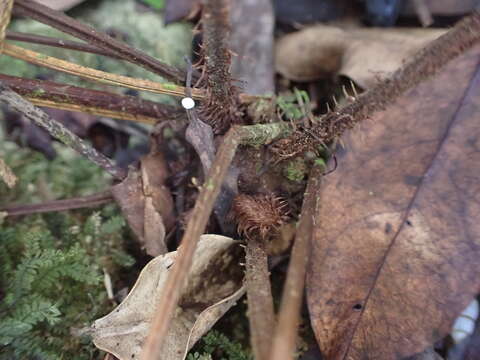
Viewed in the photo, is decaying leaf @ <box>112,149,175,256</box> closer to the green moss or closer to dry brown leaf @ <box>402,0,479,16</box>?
the green moss

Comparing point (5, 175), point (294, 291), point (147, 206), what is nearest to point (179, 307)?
point (147, 206)

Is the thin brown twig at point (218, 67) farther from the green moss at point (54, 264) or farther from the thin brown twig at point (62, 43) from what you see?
the green moss at point (54, 264)

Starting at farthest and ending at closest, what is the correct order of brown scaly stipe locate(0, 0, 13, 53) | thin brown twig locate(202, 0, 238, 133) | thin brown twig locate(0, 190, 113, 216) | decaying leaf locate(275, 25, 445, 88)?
decaying leaf locate(275, 25, 445, 88), thin brown twig locate(0, 190, 113, 216), brown scaly stipe locate(0, 0, 13, 53), thin brown twig locate(202, 0, 238, 133)

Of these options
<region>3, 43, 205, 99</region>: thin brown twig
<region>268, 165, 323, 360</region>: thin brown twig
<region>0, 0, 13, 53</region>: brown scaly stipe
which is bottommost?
<region>268, 165, 323, 360</region>: thin brown twig

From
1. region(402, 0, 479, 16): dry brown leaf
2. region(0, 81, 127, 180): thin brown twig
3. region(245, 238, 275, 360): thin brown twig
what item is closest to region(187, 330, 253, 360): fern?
region(245, 238, 275, 360): thin brown twig

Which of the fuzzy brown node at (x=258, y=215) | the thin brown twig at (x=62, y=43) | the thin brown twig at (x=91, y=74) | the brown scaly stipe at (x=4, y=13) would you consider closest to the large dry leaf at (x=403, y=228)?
the fuzzy brown node at (x=258, y=215)

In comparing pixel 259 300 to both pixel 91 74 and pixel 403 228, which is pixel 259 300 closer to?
pixel 403 228

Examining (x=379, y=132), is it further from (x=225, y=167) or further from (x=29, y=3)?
A: (x=29, y=3)
